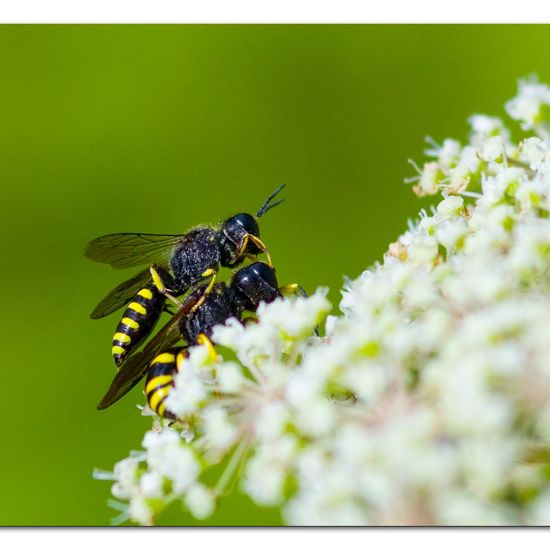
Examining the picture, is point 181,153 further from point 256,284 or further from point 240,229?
point 256,284

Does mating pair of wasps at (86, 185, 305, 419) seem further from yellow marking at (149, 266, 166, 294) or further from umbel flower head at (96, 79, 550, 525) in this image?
umbel flower head at (96, 79, 550, 525)

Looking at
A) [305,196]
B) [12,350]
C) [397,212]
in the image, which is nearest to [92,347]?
[12,350]

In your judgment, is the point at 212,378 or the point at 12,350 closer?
the point at 212,378

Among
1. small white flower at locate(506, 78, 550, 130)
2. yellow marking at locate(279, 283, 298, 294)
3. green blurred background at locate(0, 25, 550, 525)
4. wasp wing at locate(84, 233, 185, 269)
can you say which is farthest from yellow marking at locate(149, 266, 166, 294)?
small white flower at locate(506, 78, 550, 130)

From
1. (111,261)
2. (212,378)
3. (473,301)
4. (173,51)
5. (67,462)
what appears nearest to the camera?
(473,301)

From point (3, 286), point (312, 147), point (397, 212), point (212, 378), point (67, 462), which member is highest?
point (312, 147)
